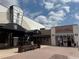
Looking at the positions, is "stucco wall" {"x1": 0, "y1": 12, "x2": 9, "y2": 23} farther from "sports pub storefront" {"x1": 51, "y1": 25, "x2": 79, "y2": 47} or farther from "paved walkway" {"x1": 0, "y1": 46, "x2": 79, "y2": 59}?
"paved walkway" {"x1": 0, "y1": 46, "x2": 79, "y2": 59}

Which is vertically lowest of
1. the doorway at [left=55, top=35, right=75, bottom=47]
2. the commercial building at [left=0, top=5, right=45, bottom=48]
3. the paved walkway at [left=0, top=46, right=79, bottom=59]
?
the paved walkway at [left=0, top=46, right=79, bottom=59]

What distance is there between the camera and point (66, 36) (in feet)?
101

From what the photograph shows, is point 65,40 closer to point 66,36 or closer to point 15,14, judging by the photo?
point 66,36

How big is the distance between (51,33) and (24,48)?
49.4 feet

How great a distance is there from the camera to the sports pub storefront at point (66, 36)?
29.4 meters

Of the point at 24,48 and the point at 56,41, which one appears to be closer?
the point at 24,48

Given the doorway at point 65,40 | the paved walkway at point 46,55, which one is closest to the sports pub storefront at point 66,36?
the doorway at point 65,40

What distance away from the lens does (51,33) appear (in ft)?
110

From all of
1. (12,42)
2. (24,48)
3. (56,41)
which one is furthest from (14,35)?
(24,48)

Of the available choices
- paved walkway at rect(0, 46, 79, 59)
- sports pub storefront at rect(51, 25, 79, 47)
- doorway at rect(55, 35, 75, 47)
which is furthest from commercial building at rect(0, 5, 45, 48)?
paved walkway at rect(0, 46, 79, 59)

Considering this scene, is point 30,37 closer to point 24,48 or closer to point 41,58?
Result: point 24,48

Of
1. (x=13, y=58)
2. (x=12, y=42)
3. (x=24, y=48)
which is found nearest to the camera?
(x=13, y=58)

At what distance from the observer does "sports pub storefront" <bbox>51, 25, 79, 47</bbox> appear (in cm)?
2942

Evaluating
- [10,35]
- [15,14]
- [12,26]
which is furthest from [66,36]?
[15,14]
